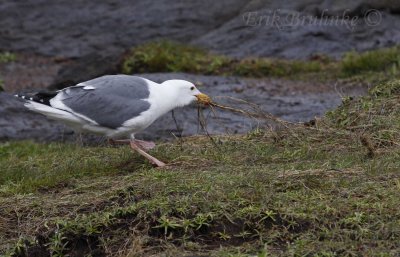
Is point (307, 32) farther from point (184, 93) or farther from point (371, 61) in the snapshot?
point (184, 93)

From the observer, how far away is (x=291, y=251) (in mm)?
5238

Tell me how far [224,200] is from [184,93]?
218cm

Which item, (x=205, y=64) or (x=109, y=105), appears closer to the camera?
(x=109, y=105)

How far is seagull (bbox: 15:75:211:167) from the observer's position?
743 cm

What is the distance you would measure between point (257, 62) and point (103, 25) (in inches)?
153

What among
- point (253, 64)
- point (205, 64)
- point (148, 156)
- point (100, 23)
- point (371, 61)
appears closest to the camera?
point (148, 156)

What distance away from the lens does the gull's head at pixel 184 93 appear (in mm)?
7805

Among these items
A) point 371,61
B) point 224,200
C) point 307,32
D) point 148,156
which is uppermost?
point 224,200

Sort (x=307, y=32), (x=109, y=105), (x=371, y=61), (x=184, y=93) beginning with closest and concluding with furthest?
(x=109, y=105)
(x=184, y=93)
(x=371, y=61)
(x=307, y=32)

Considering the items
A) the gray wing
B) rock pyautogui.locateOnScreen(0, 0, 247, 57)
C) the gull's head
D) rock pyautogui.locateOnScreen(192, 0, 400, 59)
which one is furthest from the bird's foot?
rock pyautogui.locateOnScreen(0, 0, 247, 57)

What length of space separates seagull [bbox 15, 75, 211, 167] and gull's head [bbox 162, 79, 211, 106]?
0.38 ft

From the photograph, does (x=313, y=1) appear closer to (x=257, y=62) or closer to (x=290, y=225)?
(x=257, y=62)

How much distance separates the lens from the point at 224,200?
19.2ft

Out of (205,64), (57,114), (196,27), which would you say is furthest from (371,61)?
(57,114)
